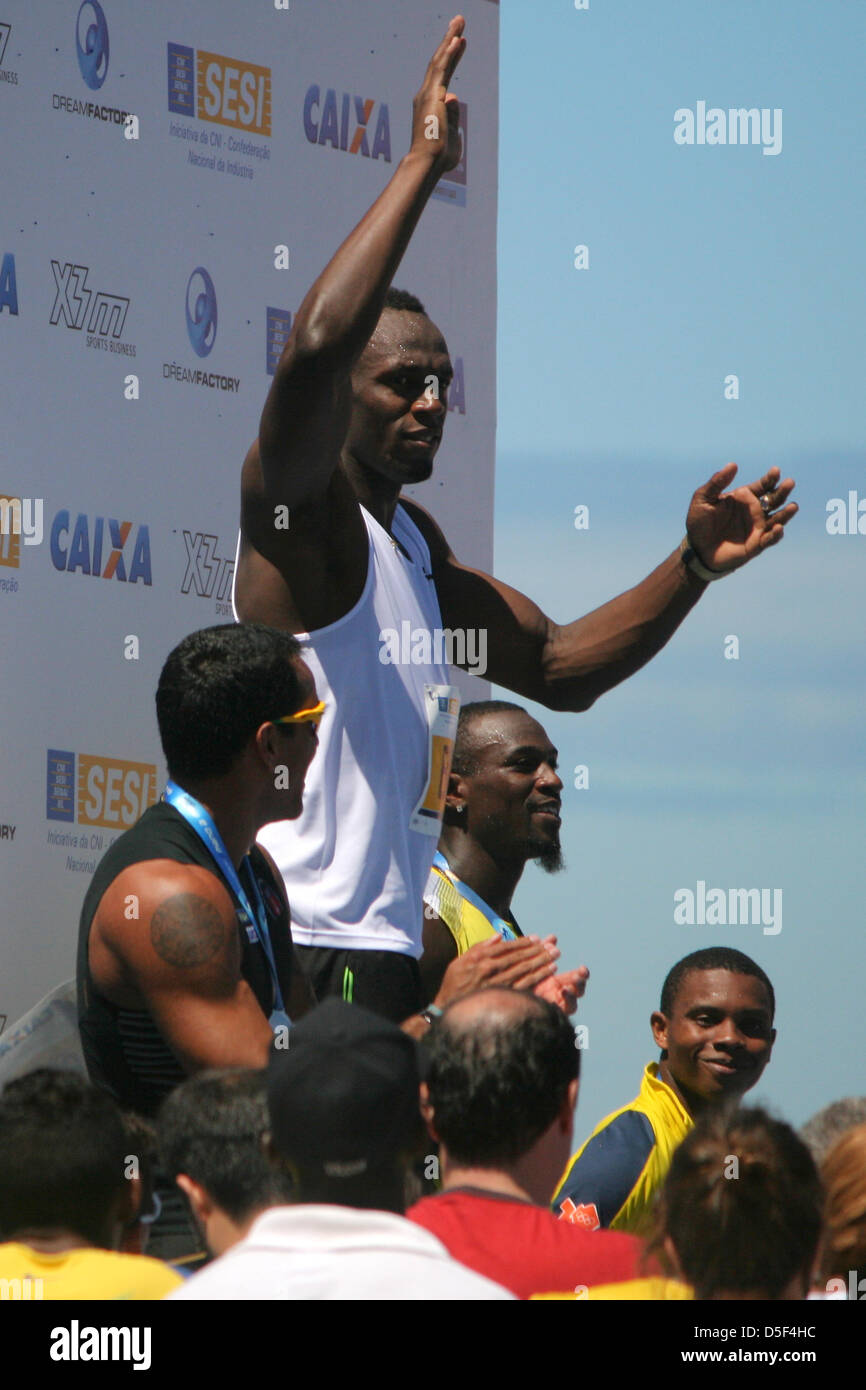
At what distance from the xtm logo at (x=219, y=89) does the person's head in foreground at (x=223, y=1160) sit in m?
3.49

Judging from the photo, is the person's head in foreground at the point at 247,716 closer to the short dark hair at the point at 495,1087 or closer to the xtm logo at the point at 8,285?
the short dark hair at the point at 495,1087

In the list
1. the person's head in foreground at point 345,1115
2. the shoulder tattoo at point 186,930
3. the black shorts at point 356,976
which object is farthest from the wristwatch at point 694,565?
the person's head in foreground at point 345,1115

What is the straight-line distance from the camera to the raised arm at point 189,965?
3266mm

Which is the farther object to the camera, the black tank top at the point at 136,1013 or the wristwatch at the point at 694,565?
the wristwatch at the point at 694,565

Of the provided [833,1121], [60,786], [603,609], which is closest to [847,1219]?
[833,1121]

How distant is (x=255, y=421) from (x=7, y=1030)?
2.03m

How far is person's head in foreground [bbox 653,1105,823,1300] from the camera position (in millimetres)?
2428

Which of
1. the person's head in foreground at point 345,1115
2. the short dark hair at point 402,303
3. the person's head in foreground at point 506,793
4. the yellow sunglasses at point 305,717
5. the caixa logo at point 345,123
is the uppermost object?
the caixa logo at point 345,123

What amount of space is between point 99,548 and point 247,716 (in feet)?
5.62

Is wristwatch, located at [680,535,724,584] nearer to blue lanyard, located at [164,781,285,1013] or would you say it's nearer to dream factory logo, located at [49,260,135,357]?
blue lanyard, located at [164,781,285,1013]

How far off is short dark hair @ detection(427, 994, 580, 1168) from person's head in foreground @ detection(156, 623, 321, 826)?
0.83 m

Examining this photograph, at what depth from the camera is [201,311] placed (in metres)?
5.54

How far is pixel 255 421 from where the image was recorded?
5.73 meters
